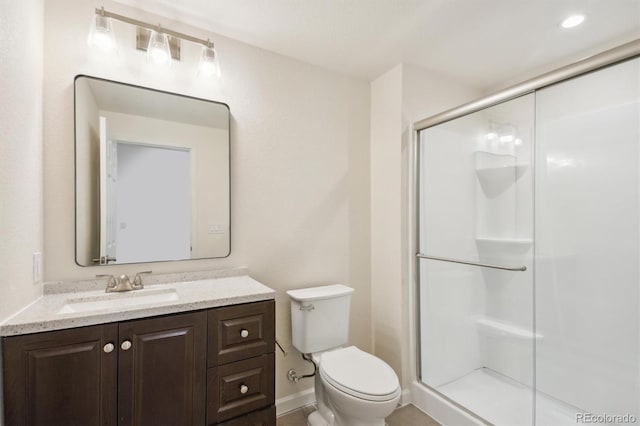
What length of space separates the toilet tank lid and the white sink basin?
711 millimetres

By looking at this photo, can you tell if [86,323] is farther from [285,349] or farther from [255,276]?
[285,349]

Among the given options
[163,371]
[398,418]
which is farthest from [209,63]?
[398,418]

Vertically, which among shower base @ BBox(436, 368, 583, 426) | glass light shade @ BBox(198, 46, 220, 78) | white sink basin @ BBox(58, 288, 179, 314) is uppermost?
glass light shade @ BBox(198, 46, 220, 78)

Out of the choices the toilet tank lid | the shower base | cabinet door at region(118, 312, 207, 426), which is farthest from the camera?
the toilet tank lid

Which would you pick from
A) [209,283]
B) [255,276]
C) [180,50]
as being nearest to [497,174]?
[255,276]

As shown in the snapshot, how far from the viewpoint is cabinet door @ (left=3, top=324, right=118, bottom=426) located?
1020 millimetres

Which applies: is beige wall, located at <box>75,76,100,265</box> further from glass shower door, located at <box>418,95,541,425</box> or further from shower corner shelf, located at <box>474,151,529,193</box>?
shower corner shelf, located at <box>474,151,529,193</box>

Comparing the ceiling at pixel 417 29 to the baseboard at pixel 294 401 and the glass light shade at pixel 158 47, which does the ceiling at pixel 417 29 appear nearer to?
the glass light shade at pixel 158 47

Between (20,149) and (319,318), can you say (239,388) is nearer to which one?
(319,318)

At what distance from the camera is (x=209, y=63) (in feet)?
5.62

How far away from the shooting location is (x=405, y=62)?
85.6 inches

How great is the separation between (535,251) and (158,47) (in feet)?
A: 8.02

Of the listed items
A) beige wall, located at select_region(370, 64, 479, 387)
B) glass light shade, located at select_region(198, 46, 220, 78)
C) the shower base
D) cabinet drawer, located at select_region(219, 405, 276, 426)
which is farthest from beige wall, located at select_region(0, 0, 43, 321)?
the shower base

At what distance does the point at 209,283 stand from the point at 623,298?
Answer: 2.32 meters
